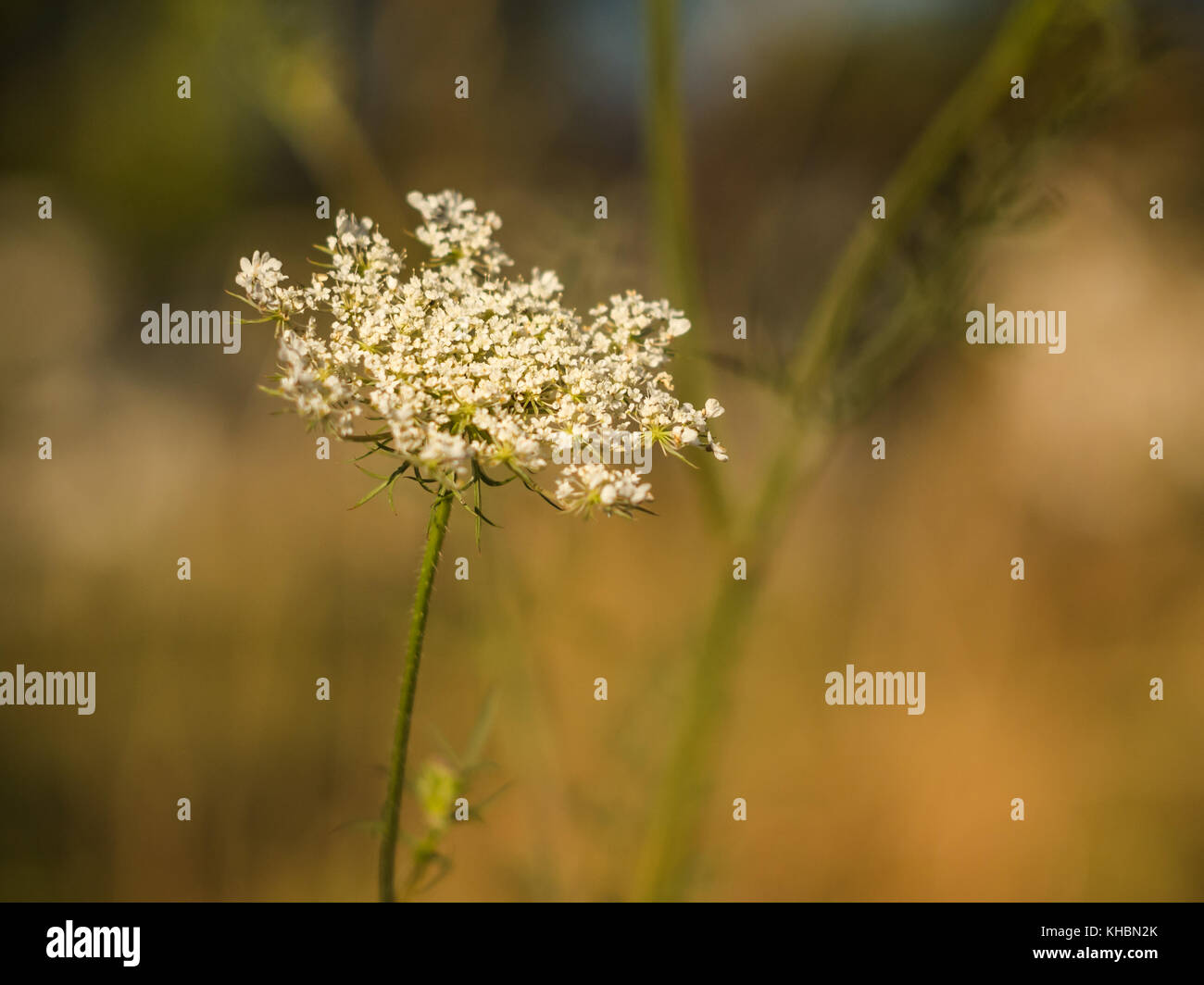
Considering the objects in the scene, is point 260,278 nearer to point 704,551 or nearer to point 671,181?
point 671,181

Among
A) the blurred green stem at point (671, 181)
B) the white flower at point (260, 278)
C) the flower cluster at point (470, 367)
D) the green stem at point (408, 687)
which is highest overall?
the blurred green stem at point (671, 181)

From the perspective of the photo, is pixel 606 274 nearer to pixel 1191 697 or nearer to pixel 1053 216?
pixel 1053 216

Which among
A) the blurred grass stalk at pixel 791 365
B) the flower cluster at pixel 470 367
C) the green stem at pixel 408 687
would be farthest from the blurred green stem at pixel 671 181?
the green stem at pixel 408 687

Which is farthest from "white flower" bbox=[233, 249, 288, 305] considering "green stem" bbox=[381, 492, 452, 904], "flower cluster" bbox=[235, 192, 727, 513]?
"green stem" bbox=[381, 492, 452, 904]

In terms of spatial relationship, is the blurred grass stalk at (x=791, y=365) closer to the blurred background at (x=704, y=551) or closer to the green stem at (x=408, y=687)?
the blurred background at (x=704, y=551)

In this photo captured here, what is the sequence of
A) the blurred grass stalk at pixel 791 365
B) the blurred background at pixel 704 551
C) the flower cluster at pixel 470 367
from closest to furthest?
the flower cluster at pixel 470 367 < the blurred grass stalk at pixel 791 365 < the blurred background at pixel 704 551

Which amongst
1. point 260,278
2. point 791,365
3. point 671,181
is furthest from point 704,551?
point 260,278

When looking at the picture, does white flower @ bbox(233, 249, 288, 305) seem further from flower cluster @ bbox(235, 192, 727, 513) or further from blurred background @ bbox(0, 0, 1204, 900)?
blurred background @ bbox(0, 0, 1204, 900)
